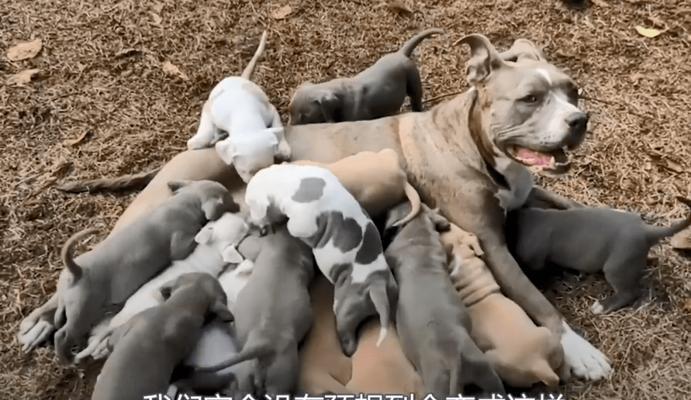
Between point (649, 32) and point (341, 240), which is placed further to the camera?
point (649, 32)

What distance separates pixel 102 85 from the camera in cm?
394

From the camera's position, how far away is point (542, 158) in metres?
2.92

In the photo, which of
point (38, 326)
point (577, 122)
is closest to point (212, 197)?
point (38, 326)

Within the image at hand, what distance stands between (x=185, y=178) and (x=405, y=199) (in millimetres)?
745

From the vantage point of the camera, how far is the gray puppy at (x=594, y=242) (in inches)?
114

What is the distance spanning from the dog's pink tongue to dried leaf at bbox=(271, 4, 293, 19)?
169cm

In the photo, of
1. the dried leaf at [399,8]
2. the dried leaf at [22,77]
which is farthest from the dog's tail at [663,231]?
the dried leaf at [22,77]

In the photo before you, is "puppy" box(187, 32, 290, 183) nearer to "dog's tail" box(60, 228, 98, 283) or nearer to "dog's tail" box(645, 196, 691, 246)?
"dog's tail" box(60, 228, 98, 283)

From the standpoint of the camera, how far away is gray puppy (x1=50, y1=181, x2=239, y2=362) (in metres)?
2.69

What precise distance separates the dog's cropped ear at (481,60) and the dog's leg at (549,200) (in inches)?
19.8

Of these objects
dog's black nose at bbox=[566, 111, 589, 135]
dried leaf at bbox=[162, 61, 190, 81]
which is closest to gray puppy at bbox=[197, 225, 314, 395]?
dog's black nose at bbox=[566, 111, 589, 135]

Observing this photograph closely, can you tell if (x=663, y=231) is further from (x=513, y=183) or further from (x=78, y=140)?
(x=78, y=140)

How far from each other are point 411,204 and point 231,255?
1.85 feet

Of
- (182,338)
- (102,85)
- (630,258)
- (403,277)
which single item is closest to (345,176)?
(403,277)
